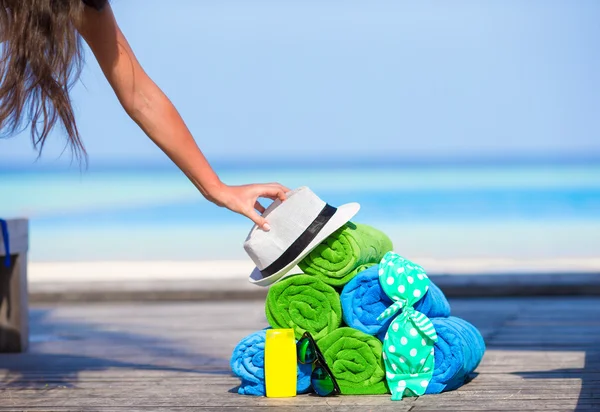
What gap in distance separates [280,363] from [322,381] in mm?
161

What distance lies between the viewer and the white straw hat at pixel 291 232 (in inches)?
128

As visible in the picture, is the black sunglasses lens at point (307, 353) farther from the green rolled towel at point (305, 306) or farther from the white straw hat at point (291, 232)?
the white straw hat at point (291, 232)

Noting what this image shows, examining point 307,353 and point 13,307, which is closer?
point 307,353

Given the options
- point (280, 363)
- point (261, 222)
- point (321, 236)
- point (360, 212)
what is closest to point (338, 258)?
point (321, 236)

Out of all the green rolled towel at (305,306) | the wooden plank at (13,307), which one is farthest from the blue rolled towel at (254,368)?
the wooden plank at (13,307)

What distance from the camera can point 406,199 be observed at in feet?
90.9

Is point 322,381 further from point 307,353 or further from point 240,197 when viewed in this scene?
point 240,197

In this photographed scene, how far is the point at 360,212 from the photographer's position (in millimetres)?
23359

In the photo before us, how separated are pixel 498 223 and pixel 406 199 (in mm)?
7339

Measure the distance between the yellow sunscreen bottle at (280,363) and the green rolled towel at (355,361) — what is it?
124mm

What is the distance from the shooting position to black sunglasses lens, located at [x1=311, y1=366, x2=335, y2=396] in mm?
3297

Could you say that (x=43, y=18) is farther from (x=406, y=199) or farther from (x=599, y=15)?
(x=599, y=15)

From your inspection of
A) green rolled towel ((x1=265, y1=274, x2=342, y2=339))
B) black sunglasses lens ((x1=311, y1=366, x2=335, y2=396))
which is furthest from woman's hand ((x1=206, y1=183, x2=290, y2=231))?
black sunglasses lens ((x1=311, y1=366, x2=335, y2=396))

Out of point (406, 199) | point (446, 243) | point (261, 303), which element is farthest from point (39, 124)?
point (406, 199)
